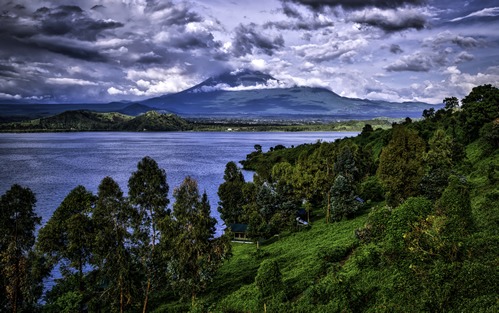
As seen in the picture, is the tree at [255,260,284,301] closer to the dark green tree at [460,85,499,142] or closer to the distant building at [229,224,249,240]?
the distant building at [229,224,249,240]

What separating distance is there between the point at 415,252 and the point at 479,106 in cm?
6850

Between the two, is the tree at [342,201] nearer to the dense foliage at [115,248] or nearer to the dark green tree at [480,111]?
the dense foliage at [115,248]

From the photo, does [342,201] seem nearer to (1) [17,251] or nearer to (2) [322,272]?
(2) [322,272]

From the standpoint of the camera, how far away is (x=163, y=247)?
33438 mm

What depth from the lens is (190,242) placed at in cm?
3130

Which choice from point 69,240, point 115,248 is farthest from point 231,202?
point 115,248

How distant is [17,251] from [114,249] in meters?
9.17

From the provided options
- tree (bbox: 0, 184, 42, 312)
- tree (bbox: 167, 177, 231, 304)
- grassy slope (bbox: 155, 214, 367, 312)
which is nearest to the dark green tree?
grassy slope (bbox: 155, 214, 367, 312)

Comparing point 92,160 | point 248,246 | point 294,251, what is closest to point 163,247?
point 294,251

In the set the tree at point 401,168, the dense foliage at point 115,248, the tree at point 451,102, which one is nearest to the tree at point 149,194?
the dense foliage at point 115,248

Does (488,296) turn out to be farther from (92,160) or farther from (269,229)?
(92,160)

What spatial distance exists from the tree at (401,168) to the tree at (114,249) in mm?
26974

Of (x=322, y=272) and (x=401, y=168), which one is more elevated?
(x=401, y=168)

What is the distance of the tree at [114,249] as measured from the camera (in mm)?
32156
